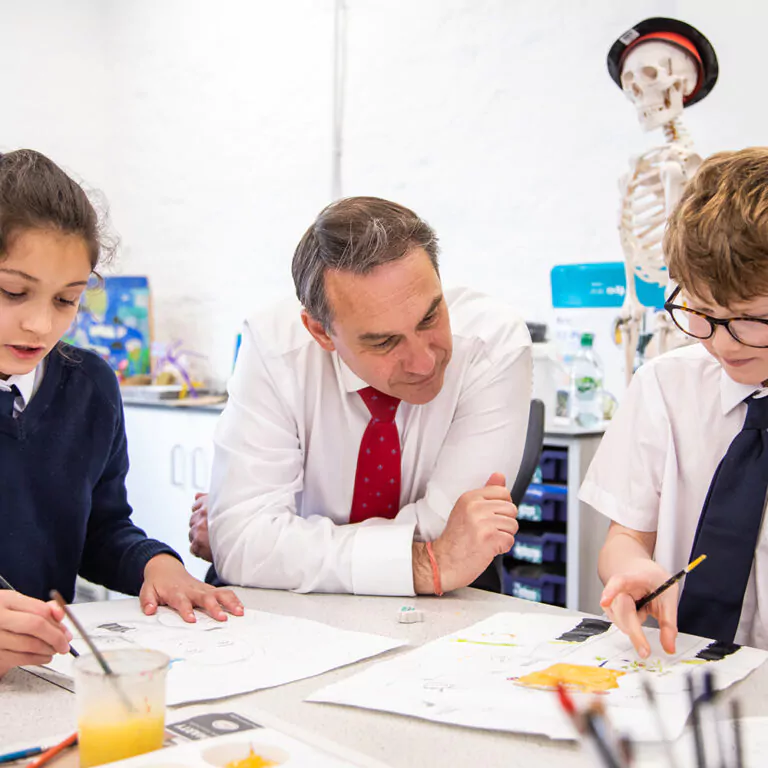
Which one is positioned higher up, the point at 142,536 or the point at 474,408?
the point at 474,408

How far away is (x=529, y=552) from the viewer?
8.73ft

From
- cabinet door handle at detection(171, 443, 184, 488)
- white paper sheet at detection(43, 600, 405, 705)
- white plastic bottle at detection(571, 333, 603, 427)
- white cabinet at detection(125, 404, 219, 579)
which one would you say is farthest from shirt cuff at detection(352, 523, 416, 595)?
cabinet door handle at detection(171, 443, 184, 488)

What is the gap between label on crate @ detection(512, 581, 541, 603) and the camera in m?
2.67

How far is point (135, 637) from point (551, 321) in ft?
7.69

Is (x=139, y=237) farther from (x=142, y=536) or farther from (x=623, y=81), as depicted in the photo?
(x=142, y=536)

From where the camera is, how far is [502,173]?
3348 mm

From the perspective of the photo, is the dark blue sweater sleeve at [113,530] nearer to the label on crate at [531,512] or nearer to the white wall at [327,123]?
the label on crate at [531,512]

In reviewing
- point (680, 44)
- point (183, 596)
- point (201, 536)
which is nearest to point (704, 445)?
point (183, 596)

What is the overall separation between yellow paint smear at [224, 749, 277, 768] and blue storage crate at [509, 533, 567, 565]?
6.54 feet

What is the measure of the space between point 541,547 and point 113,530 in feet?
4.70

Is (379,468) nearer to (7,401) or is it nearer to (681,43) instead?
(7,401)

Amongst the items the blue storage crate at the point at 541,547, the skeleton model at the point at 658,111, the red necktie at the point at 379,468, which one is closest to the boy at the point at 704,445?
the red necktie at the point at 379,468

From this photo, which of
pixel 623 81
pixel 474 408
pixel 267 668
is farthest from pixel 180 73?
pixel 267 668

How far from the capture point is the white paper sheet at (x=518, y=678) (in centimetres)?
87
